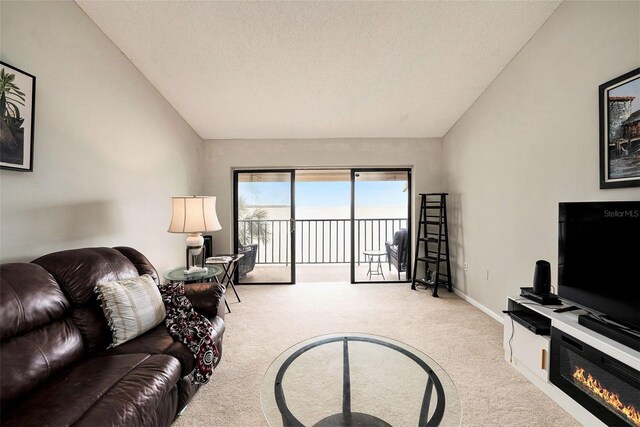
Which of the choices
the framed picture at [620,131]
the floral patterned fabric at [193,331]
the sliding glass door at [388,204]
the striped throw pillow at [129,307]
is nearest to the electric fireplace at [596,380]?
the framed picture at [620,131]

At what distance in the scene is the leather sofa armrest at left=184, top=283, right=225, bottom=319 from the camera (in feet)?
6.48

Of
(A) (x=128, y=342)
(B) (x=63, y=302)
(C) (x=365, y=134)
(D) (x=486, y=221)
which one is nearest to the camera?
(B) (x=63, y=302)

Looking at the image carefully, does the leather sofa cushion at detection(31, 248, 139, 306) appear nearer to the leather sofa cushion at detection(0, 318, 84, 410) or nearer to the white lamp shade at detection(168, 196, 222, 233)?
the leather sofa cushion at detection(0, 318, 84, 410)

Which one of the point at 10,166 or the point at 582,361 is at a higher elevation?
the point at 10,166

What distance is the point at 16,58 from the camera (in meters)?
1.57

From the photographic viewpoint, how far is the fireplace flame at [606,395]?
1274 mm

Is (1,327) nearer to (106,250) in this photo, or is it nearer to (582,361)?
(106,250)

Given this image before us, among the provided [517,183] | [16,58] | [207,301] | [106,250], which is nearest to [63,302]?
[106,250]

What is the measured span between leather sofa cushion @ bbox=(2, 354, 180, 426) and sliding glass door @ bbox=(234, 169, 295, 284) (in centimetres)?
287

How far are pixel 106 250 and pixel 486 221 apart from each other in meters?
3.65

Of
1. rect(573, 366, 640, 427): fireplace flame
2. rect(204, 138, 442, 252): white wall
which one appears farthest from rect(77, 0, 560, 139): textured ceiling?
rect(573, 366, 640, 427): fireplace flame

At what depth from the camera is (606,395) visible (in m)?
1.39

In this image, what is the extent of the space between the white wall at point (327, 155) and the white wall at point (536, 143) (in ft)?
2.10

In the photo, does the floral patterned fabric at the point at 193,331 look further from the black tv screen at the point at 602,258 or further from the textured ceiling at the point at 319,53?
the black tv screen at the point at 602,258
